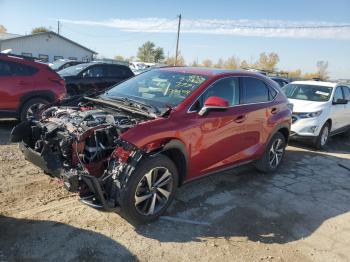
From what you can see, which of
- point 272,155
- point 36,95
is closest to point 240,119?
point 272,155

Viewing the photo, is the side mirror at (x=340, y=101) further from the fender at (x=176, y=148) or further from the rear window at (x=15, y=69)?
the rear window at (x=15, y=69)

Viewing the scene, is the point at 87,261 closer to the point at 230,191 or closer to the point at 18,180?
the point at 18,180

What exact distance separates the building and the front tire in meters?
34.9

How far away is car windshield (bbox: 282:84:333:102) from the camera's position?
9703 millimetres

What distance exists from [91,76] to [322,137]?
25.6ft

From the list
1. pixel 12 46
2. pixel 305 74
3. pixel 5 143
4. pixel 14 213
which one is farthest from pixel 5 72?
pixel 305 74

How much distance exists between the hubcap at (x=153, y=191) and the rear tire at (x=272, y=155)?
8.26ft

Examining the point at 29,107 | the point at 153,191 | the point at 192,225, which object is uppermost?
the point at 29,107

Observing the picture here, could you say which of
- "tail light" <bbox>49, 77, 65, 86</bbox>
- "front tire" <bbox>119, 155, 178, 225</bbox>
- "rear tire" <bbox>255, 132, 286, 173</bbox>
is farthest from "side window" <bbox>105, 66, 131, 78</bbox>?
"front tire" <bbox>119, 155, 178, 225</bbox>

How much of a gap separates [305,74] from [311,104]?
61.9 metres

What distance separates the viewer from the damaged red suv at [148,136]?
3.95 metres

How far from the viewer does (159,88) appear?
517 centimetres

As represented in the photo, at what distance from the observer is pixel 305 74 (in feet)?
219

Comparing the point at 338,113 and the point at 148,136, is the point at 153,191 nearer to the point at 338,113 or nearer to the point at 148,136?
the point at 148,136
